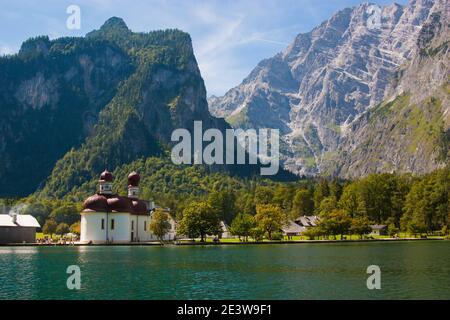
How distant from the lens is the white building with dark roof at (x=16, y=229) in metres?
147

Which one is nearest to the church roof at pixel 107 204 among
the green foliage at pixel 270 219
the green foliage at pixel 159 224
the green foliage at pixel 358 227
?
the green foliage at pixel 159 224

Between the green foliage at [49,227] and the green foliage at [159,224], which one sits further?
the green foliage at [49,227]

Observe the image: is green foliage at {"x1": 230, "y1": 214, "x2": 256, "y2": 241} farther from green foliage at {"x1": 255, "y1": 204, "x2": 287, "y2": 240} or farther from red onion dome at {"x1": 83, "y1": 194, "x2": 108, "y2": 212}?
red onion dome at {"x1": 83, "y1": 194, "x2": 108, "y2": 212}

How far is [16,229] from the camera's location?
14875cm

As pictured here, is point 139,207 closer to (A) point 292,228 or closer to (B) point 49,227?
(A) point 292,228

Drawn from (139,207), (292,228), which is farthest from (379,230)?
(139,207)

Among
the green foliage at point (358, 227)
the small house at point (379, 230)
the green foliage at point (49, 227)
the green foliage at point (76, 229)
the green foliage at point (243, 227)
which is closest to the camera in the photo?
the green foliage at point (243, 227)

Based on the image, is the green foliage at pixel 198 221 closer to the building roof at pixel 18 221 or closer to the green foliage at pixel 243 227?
the green foliage at pixel 243 227

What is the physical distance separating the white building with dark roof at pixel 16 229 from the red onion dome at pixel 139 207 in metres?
24.6

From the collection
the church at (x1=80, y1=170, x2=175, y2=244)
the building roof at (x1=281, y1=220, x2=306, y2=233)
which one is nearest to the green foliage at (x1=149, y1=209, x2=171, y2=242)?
the church at (x1=80, y1=170, x2=175, y2=244)

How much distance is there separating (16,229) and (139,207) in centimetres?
3048

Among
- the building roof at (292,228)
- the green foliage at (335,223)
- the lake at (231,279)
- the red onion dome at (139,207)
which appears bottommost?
the lake at (231,279)

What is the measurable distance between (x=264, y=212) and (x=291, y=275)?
298 feet

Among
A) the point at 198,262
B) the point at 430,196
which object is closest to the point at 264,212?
the point at 430,196
